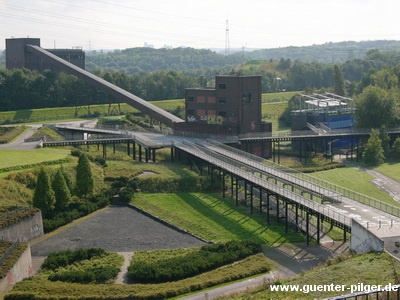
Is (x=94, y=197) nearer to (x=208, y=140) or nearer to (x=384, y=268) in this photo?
(x=208, y=140)

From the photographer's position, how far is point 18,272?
41656mm

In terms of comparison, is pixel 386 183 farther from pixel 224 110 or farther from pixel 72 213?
pixel 72 213

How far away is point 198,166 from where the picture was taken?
245 ft

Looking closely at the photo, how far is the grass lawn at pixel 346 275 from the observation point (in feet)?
106

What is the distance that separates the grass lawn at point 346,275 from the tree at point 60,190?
2641 centimetres

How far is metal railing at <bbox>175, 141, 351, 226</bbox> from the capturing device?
45.8 metres

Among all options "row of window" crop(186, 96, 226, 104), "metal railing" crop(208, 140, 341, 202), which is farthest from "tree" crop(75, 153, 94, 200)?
"row of window" crop(186, 96, 226, 104)

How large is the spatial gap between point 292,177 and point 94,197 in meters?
19.8

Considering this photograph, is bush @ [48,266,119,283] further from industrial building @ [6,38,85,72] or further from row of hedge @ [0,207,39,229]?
industrial building @ [6,38,85,72]

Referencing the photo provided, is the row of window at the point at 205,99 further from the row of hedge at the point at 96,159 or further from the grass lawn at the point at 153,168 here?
the row of hedge at the point at 96,159

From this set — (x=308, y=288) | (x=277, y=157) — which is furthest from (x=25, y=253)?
(x=277, y=157)

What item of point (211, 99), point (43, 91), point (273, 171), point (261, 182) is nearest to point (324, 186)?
point (273, 171)

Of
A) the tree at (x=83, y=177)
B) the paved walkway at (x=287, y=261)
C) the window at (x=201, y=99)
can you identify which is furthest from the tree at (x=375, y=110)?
the tree at (x=83, y=177)

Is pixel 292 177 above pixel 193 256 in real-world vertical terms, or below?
above
